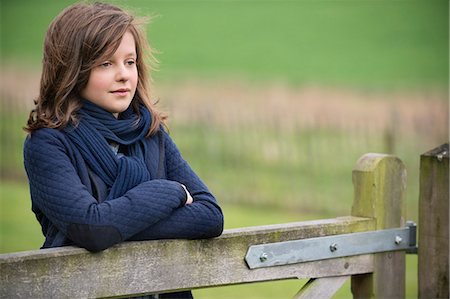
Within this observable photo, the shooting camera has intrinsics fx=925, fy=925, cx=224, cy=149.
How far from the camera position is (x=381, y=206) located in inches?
122

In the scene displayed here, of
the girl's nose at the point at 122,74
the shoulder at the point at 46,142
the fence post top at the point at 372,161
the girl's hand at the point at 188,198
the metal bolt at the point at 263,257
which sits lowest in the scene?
the metal bolt at the point at 263,257

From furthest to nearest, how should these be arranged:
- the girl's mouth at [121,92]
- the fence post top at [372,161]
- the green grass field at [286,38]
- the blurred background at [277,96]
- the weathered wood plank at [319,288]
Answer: the green grass field at [286,38] → the blurred background at [277,96] → the fence post top at [372,161] → the weathered wood plank at [319,288] → the girl's mouth at [121,92]

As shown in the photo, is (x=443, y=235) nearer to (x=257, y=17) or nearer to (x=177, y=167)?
(x=177, y=167)

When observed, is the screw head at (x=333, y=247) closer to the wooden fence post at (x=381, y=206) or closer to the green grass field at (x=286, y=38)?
the wooden fence post at (x=381, y=206)

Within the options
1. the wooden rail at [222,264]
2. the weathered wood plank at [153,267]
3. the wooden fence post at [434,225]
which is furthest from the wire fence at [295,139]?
the weathered wood plank at [153,267]

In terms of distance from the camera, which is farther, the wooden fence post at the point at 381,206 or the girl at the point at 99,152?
the wooden fence post at the point at 381,206

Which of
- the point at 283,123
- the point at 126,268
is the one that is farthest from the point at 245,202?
the point at 126,268

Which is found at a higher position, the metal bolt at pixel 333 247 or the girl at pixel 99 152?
the girl at pixel 99 152

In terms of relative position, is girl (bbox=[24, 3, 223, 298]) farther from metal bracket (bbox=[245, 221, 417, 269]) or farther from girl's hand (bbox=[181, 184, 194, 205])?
metal bracket (bbox=[245, 221, 417, 269])

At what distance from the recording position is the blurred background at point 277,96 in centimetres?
894

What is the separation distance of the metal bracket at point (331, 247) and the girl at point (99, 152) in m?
0.20

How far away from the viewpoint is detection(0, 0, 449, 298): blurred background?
894cm

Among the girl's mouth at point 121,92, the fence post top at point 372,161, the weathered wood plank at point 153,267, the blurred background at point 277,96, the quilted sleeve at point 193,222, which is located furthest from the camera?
the blurred background at point 277,96

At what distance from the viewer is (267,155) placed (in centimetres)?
977
